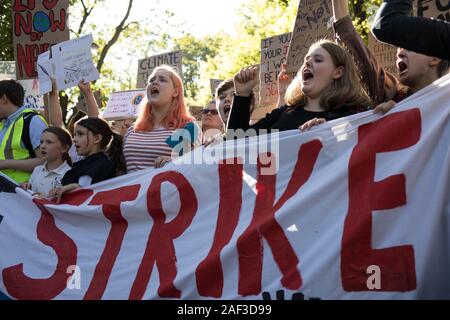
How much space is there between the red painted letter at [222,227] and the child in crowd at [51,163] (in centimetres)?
152

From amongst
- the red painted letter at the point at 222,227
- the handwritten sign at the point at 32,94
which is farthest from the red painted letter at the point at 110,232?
the handwritten sign at the point at 32,94

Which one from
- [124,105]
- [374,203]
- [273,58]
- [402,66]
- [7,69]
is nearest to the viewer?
[374,203]

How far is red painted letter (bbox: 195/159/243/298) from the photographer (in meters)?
3.76

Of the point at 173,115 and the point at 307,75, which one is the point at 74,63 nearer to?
the point at 173,115

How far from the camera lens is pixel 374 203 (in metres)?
3.33

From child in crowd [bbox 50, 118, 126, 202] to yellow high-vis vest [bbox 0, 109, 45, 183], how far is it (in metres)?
0.53

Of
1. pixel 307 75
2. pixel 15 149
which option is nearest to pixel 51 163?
pixel 15 149

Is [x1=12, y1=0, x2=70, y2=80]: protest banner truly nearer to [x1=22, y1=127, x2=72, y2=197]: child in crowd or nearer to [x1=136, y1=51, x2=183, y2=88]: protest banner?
[x1=22, y1=127, x2=72, y2=197]: child in crowd

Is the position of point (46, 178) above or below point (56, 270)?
above

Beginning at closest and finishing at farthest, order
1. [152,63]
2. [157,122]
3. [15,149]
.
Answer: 1. [157,122]
2. [15,149]
3. [152,63]

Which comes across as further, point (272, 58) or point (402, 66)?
point (272, 58)

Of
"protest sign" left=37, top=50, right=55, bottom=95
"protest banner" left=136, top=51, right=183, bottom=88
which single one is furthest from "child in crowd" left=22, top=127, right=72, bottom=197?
"protest banner" left=136, top=51, right=183, bottom=88

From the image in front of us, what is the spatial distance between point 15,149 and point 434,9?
10.1 feet

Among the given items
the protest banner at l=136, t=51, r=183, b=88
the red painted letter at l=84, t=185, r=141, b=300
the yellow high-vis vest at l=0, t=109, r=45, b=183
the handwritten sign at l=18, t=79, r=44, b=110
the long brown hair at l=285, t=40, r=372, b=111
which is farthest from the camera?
the protest banner at l=136, t=51, r=183, b=88
